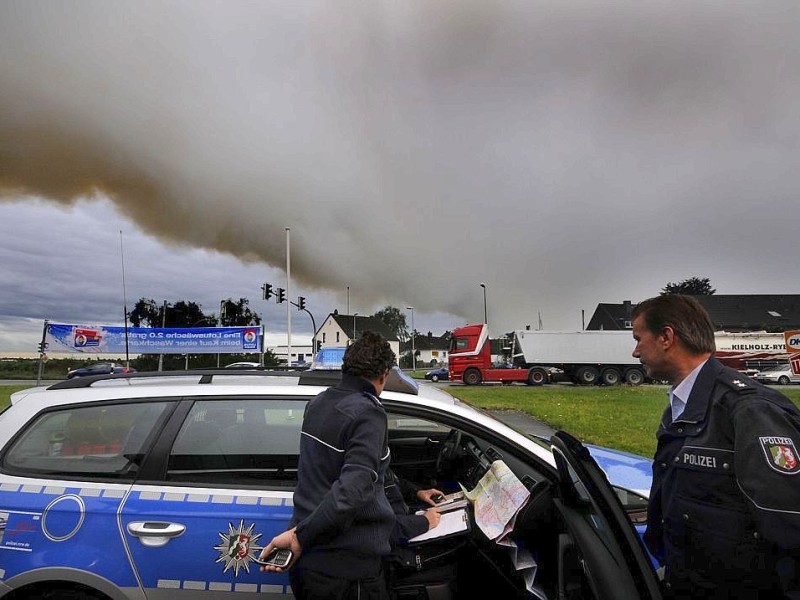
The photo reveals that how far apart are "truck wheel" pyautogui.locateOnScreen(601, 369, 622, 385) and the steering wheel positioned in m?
28.5

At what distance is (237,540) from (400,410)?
91 cm

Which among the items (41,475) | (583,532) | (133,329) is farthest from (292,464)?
(133,329)

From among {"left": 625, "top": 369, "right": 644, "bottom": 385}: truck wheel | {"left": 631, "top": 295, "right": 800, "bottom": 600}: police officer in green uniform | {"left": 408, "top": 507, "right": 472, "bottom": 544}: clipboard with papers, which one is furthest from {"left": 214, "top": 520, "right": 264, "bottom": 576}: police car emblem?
{"left": 625, "top": 369, "right": 644, "bottom": 385}: truck wheel

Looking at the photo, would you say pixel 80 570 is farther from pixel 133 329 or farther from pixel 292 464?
pixel 133 329

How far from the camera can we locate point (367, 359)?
179cm

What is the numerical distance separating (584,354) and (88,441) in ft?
97.5

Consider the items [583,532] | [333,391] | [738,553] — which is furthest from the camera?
[333,391]

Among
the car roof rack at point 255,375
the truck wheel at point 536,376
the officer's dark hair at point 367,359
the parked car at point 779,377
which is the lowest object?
the parked car at point 779,377

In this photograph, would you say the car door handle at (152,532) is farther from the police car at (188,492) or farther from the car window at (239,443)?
the car window at (239,443)

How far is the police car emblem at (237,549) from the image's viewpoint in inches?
79.7

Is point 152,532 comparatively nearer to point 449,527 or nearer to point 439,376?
point 449,527

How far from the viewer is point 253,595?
2.03 m

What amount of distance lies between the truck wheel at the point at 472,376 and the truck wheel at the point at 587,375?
6.57 m

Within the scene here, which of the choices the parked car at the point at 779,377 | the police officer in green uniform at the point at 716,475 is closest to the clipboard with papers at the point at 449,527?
the police officer in green uniform at the point at 716,475
